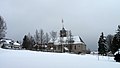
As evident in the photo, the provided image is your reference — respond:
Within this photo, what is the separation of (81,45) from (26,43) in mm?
34896

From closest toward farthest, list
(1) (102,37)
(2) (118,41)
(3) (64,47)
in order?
1. (2) (118,41)
2. (1) (102,37)
3. (3) (64,47)

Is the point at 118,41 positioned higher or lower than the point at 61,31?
lower

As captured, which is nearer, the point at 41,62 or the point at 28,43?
the point at 41,62

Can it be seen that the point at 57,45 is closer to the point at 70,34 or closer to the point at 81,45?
the point at 81,45

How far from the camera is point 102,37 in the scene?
81375mm

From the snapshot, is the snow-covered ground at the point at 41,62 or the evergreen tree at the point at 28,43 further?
the evergreen tree at the point at 28,43

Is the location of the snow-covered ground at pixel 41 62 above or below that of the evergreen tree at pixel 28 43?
below

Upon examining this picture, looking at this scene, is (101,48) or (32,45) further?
(32,45)

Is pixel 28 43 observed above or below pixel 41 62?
above

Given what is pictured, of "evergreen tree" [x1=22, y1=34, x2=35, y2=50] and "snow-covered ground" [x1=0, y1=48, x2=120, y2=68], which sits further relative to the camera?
"evergreen tree" [x1=22, y1=34, x2=35, y2=50]

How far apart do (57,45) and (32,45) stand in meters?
20.1

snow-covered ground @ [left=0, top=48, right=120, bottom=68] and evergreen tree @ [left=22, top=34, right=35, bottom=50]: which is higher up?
evergreen tree @ [left=22, top=34, right=35, bottom=50]

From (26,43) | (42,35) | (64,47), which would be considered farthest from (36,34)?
(64,47)

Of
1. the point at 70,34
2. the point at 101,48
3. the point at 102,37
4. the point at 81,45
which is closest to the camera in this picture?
the point at 101,48
